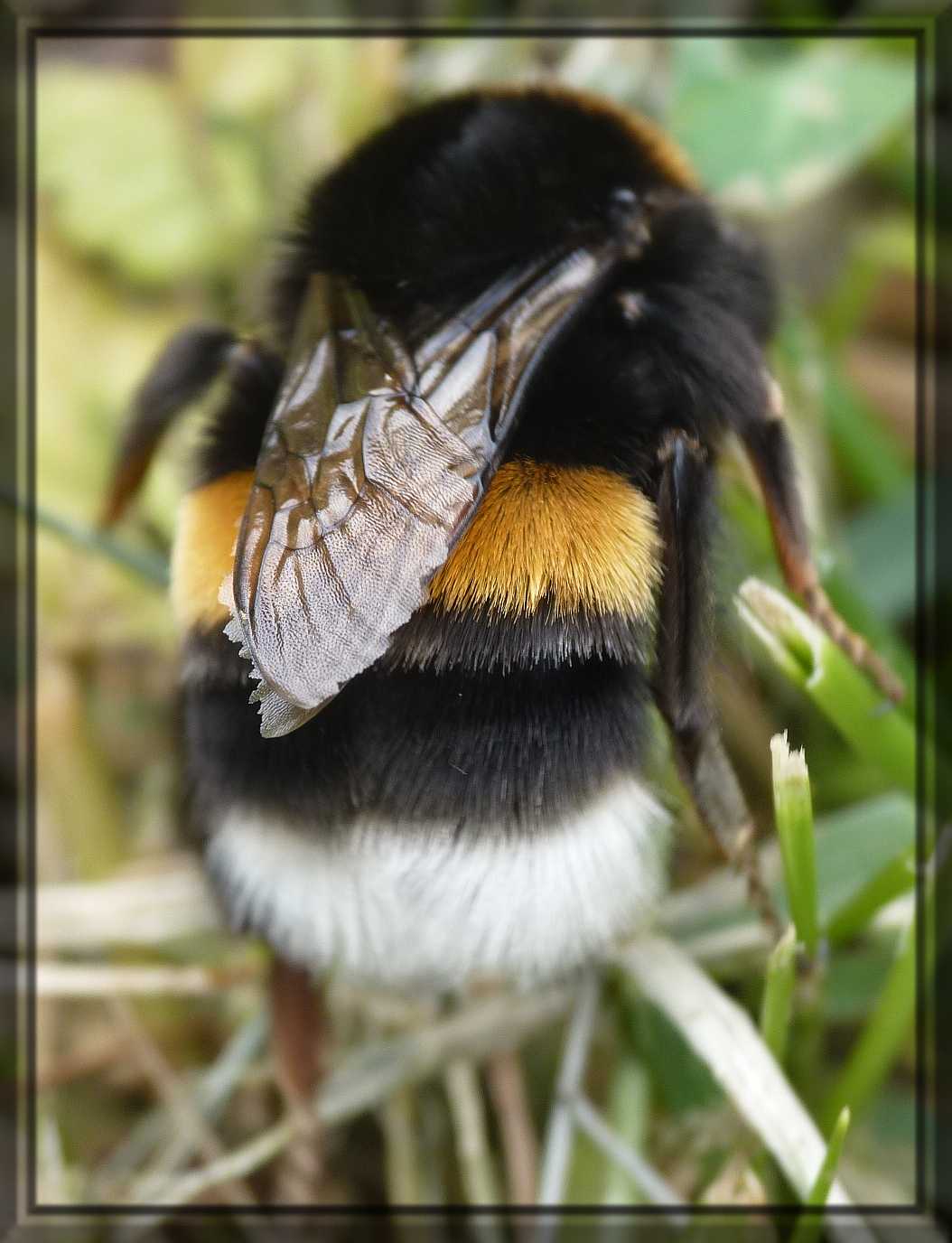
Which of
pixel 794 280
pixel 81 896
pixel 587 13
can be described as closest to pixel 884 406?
pixel 794 280

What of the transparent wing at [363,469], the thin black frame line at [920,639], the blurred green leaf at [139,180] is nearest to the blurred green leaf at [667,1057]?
the thin black frame line at [920,639]

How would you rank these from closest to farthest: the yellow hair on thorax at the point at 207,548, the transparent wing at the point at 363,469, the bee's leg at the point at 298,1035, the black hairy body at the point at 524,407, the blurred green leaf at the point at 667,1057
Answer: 1. the transparent wing at the point at 363,469
2. the black hairy body at the point at 524,407
3. the yellow hair on thorax at the point at 207,548
4. the blurred green leaf at the point at 667,1057
5. the bee's leg at the point at 298,1035

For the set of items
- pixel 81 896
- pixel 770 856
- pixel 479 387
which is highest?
pixel 479 387

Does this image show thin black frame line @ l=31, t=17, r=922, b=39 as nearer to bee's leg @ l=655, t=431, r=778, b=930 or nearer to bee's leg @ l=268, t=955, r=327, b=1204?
bee's leg @ l=655, t=431, r=778, b=930

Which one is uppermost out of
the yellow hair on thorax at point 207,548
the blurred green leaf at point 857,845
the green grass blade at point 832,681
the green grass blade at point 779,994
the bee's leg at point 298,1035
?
the yellow hair on thorax at point 207,548

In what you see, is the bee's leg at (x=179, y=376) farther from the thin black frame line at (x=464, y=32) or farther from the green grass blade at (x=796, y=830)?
the thin black frame line at (x=464, y=32)

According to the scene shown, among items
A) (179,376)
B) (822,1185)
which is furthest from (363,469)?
(822,1185)

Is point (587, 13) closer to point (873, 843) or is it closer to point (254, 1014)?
point (873, 843)

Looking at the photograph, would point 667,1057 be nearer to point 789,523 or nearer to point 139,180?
point 789,523

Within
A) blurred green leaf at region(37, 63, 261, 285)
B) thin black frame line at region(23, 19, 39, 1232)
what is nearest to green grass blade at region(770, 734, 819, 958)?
thin black frame line at region(23, 19, 39, 1232)
